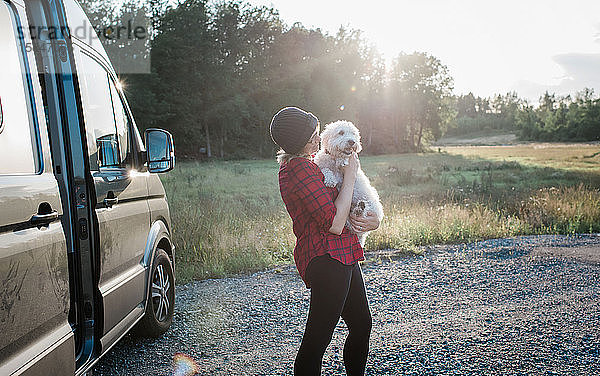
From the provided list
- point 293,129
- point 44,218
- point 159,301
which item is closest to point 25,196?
point 44,218

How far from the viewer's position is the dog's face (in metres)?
2.94

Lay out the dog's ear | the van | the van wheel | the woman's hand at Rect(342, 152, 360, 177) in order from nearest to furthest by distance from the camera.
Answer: the van, the woman's hand at Rect(342, 152, 360, 177), the dog's ear, the van wheel

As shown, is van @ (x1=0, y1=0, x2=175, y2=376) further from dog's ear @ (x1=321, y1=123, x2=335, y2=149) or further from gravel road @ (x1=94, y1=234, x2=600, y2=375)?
dog's ear @ (x1=321, y1=123, x2=335, y2=149)

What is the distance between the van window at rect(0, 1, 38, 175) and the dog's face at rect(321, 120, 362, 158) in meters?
1.54

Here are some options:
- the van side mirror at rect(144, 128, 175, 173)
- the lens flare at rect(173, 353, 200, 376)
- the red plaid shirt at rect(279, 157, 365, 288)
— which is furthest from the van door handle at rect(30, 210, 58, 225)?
the lens flare at rect(173, 353, 200, 376)

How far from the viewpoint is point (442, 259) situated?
7430 millimetres

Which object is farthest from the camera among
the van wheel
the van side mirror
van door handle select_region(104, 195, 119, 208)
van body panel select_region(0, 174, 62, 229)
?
the van wheel

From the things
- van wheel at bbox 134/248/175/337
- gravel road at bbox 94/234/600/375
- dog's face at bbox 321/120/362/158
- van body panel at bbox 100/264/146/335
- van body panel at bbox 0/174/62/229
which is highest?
dog's face at bbox 321/120/362/158

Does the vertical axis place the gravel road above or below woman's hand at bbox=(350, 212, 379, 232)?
below

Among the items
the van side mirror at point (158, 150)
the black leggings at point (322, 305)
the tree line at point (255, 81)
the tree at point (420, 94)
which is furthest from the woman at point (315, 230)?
the tree at point (420, 94)

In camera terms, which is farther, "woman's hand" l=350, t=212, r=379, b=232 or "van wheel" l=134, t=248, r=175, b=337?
"van wheel" l=134, t=248, r=175, b=337

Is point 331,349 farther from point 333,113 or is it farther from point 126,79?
point 333,113

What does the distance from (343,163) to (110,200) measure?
148 centimetres

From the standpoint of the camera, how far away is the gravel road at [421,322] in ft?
12.7
